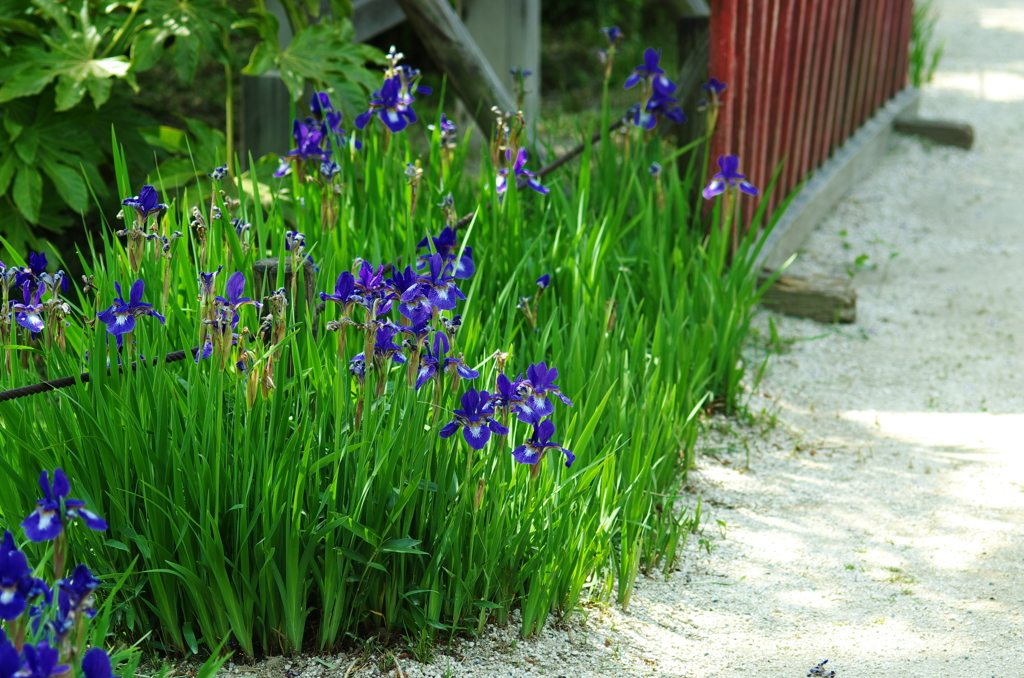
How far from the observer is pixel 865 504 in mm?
2576

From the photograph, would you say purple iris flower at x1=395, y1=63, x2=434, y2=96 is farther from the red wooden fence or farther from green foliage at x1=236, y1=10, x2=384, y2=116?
the red wooden fence

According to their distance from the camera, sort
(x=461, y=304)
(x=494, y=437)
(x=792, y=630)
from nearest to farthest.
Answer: (x=494, y=437) < (x=792, y=630) < (x=461, y=304)

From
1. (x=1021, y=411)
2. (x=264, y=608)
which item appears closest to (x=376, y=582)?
(x=264, y=608)

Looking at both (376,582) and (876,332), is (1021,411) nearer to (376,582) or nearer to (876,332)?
(876,332)

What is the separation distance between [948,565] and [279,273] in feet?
5.49

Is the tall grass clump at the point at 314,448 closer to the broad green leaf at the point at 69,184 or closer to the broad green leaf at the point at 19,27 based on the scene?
the broad green leaf at the point at 69,184

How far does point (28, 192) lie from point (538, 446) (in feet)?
5.94

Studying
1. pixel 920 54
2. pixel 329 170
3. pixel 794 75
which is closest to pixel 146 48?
pixel 329 170

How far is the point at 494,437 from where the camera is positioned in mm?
1919

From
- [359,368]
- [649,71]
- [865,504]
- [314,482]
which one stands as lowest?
[865,504]

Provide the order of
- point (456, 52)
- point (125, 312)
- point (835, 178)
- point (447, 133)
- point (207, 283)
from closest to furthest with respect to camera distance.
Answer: point (207, 283), point (125, 312), point (447, 133), point (456, 52), point (835, 178)

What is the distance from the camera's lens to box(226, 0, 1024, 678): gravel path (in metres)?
1.97

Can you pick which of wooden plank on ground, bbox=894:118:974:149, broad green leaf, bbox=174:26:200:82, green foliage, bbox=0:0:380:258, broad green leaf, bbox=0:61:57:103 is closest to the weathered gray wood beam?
green foliage, bbox=0:0:380:258

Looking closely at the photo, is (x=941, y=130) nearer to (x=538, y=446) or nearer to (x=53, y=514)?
(x=538, y=446)
